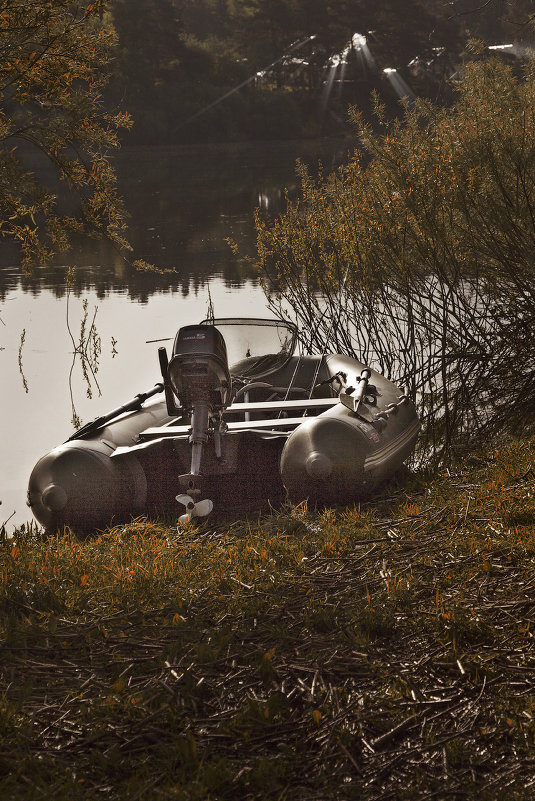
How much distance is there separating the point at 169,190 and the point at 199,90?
1481 centimetres

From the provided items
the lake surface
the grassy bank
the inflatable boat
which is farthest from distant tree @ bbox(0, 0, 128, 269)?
the grassy bank

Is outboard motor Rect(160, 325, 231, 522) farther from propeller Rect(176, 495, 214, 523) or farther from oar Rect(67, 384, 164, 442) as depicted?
oar Rect(67, 384, 164, 442)

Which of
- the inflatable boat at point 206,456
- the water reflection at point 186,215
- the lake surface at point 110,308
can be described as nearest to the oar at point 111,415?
the inflatable boat at point 206,456

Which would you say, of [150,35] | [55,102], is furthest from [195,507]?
[150,35]

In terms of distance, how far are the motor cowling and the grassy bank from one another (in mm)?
1412

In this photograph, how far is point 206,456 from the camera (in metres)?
6.60

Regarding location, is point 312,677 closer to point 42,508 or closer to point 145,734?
point 145,734

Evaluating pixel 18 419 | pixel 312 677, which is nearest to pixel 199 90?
pixel 18 419

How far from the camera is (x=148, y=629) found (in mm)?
4031

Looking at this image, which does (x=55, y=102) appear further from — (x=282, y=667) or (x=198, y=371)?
(x=282, y=667)

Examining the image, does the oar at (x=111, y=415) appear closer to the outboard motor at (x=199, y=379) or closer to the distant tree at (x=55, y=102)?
the outboard motor at (x=199, y=379)

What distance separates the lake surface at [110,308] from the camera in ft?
39.3

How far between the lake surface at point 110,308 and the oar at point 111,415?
4.31 feet

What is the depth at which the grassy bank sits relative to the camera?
2.91 m
